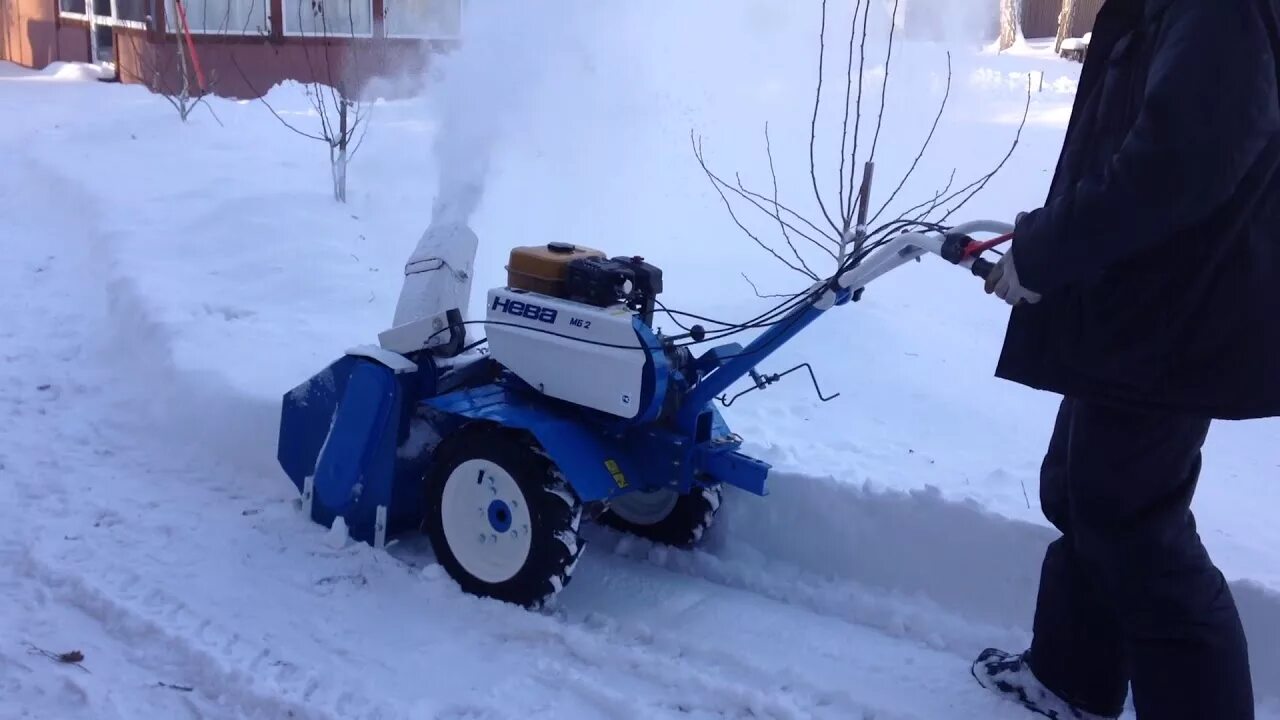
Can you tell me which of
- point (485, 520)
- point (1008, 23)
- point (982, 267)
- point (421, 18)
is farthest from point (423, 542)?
point (1008, 23)

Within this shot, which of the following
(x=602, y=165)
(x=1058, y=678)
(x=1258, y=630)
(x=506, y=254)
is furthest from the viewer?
(x=602, y=165)

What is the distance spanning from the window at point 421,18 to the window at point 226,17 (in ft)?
6.08

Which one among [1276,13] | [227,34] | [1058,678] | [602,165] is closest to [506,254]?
[602,165]

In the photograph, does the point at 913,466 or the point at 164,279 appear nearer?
the point at 913,466

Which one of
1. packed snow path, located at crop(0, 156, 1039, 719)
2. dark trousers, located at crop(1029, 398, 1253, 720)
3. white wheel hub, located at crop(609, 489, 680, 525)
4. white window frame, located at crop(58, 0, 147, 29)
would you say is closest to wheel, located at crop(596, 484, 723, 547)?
white wheel hub, located at crop(609, 489, 680, 525)

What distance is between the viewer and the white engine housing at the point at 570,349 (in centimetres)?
313

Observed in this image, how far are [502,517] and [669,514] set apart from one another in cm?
65

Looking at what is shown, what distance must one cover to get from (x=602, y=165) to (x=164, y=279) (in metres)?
4.78

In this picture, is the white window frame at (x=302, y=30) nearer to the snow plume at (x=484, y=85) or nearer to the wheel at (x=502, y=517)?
the snow plume at (x=484, y=85)

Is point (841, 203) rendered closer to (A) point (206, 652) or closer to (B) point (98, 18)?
(A) point (206, 652)

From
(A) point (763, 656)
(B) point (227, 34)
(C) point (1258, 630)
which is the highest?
(B) point (227, 34)

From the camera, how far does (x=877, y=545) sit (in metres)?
3.55

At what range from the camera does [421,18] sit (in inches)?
674

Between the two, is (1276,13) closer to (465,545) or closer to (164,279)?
(465,545)
